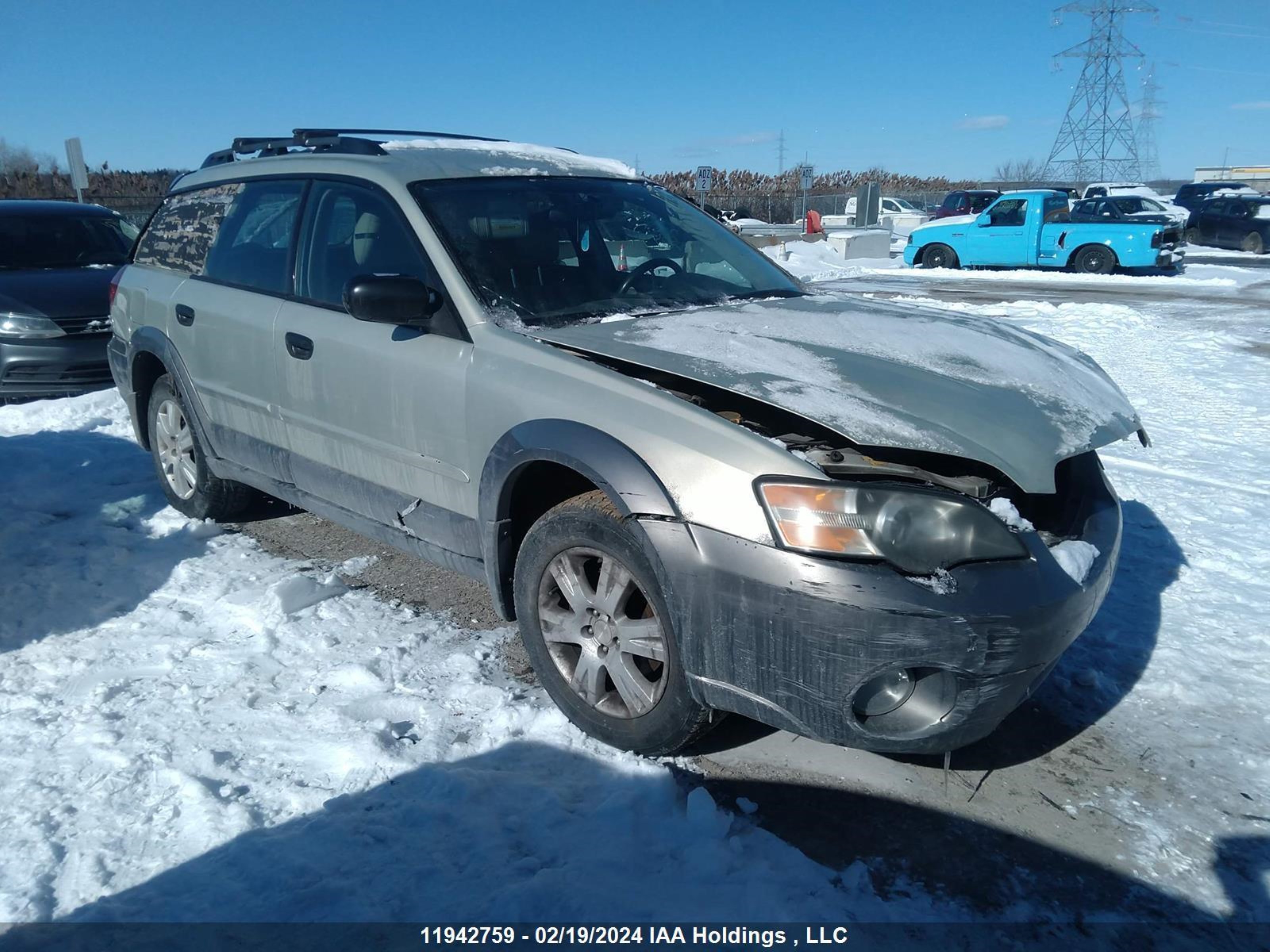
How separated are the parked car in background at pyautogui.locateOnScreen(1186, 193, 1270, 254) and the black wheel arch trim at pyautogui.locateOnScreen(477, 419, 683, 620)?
2832 cm

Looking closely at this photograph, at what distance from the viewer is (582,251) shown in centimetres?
368

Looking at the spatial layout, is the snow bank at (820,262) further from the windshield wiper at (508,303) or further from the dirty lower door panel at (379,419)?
the windshield wiper at (508,303)

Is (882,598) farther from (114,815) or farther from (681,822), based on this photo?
(114,815)

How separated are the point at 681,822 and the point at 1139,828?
1.28 metres

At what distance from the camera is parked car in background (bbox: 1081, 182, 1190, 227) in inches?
841

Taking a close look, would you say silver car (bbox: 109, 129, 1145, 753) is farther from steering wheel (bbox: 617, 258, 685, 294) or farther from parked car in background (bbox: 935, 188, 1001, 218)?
parked car in background (bbox: 935, 188, 1001, 218)

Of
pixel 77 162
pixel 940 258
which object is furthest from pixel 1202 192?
pixel 77 162

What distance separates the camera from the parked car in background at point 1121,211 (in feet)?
63.6

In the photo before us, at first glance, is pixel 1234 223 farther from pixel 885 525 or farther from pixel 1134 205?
pixel 885 525

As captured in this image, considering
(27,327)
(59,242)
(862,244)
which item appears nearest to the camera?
(27,327)

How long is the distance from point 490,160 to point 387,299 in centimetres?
110

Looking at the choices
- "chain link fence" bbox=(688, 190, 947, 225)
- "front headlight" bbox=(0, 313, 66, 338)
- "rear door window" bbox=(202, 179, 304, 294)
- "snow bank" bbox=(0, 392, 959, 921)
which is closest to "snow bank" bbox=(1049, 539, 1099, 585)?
"snow bank" bbox=(0, 392, 959, 921)

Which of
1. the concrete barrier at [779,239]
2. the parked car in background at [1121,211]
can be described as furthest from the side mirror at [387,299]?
the concrete barrier at [779,239]

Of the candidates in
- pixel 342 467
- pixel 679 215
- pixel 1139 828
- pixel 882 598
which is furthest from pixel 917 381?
pixel 342 467
